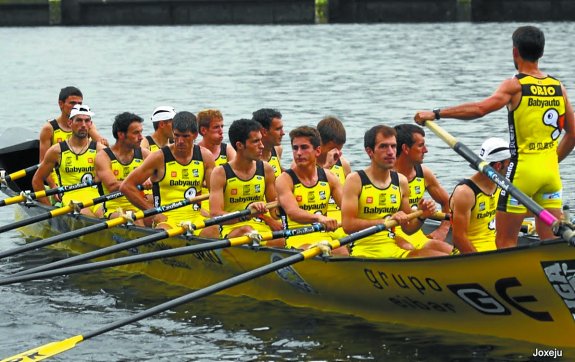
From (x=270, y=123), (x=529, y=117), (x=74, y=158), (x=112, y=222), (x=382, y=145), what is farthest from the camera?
(x=74, y=158)

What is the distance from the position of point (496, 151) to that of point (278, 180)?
2.67 m

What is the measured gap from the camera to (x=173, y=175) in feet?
47.2

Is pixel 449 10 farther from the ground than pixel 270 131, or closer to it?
farther from the ground

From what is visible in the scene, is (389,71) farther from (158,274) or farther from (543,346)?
(543,346)

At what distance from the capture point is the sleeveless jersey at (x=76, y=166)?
1625cm

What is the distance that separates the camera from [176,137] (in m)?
14.0

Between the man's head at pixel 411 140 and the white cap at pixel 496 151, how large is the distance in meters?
1.31

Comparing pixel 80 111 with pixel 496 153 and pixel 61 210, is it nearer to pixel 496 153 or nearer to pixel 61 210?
pixel 61 210

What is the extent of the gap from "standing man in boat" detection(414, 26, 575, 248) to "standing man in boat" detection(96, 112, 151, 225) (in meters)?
5.22

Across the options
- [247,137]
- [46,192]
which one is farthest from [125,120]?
[247,137]

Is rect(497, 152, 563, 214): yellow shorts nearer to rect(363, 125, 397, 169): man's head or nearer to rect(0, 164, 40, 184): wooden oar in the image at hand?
rect(363, 125, 397, 169): man's head

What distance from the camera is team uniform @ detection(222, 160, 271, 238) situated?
13.6 meters

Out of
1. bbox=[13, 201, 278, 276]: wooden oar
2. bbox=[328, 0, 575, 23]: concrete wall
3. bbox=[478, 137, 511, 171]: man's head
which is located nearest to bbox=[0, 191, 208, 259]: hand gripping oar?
bbox=[13, 201, 278, 276]: wooden oar

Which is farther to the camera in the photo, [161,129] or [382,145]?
[161,129]
